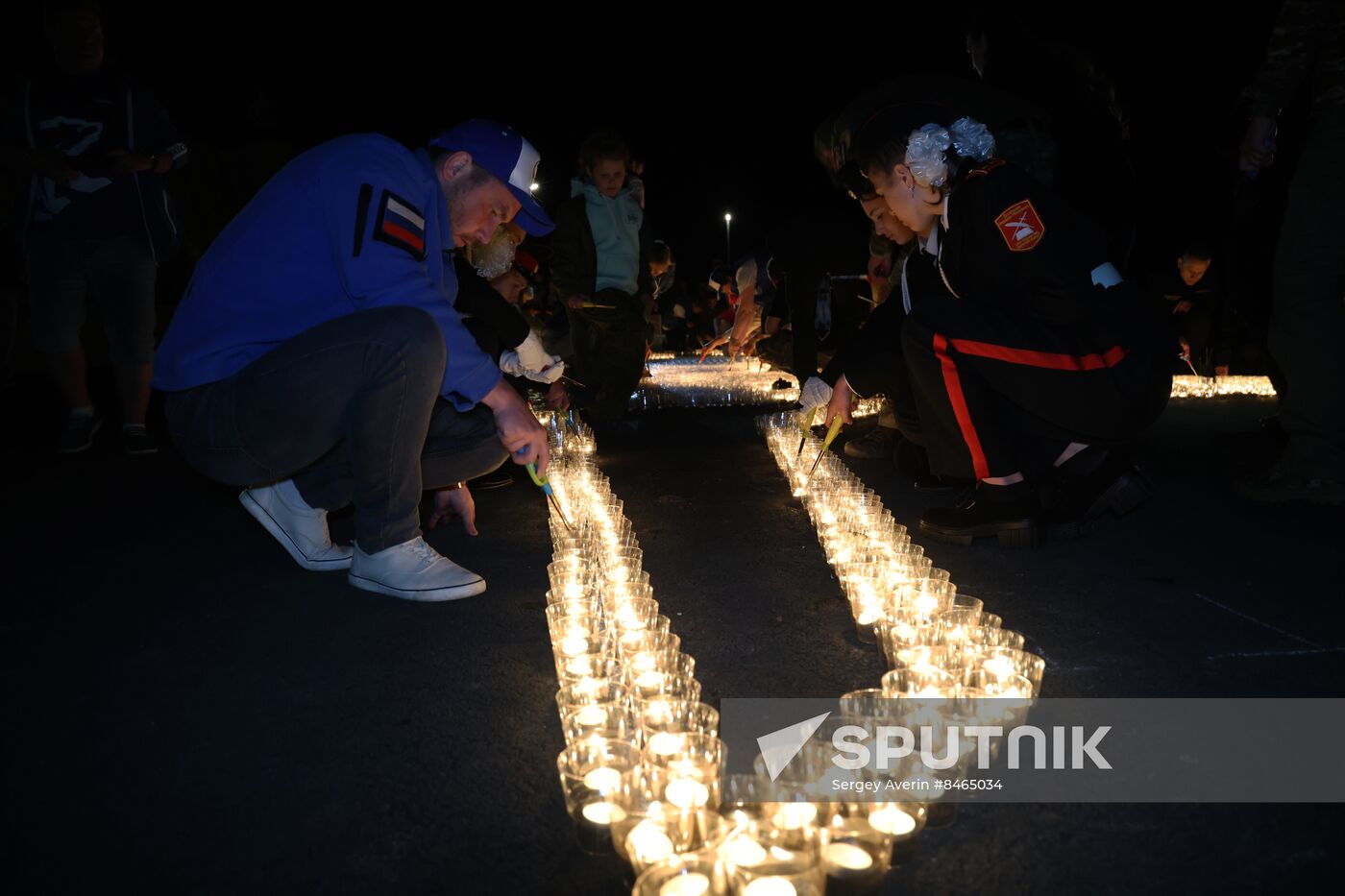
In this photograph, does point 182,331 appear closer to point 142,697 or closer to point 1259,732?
point 142,697

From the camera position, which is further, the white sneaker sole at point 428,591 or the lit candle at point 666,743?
the white sneaker sole at point 428,591

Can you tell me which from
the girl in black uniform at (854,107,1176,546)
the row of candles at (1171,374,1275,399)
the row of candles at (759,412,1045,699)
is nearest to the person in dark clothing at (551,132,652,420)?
the girl in black uniform at (854,107,1176,546)

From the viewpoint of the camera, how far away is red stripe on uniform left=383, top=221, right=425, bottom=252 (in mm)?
2312

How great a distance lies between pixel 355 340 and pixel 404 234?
0.32 metres

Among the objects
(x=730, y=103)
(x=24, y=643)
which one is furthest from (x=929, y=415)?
(x=730, y=103)

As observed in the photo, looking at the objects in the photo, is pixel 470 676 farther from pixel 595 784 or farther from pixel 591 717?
pixel 595 784

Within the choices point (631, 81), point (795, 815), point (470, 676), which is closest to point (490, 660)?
point (470, 676)

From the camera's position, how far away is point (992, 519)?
2.90 m

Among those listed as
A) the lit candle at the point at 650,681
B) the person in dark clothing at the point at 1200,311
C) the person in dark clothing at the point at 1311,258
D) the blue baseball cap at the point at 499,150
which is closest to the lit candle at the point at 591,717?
the lit candle at the point at 650,681

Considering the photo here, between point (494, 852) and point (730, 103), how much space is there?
15997 mm

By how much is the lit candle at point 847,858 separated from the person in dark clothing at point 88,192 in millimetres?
4585

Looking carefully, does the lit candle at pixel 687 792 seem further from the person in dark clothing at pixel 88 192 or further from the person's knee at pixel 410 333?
the person in dark clothing at pixel 88 192

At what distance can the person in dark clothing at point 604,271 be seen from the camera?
18.8ft

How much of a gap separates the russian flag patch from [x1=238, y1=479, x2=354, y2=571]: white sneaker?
0.92 metres
